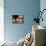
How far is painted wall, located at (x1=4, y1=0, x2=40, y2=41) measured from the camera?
17.7 ft

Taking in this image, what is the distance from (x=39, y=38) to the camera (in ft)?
8.38

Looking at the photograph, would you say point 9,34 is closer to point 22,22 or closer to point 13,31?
point 13,31

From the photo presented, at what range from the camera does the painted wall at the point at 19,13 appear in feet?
17.7

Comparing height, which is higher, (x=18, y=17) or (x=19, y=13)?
(x=19, y=13)

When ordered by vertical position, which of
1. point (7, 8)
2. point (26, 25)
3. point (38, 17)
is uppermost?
point (7, 8)

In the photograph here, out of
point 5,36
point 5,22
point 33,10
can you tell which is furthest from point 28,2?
point 5,36

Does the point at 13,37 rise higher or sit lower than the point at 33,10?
lower

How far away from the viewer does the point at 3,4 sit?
5.40m

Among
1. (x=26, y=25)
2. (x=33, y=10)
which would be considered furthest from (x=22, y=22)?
(x=33, y=10)

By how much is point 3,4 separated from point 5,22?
75 cm

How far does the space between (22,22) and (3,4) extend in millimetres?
1083

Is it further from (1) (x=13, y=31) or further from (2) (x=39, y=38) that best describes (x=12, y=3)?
(2) (x=39, y=38)

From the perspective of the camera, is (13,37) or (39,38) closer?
(39,38)

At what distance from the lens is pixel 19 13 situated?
213 inches
